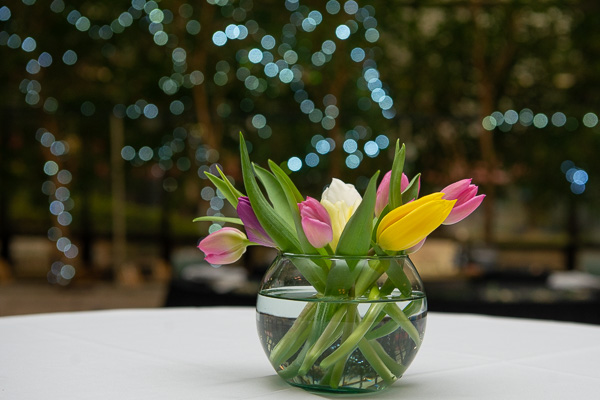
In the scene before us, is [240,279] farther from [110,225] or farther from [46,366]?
[110,225]

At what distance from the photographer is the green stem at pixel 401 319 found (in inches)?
30.5

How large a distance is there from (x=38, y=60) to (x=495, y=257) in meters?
4.36

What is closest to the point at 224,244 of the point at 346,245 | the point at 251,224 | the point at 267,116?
the point at 251,224

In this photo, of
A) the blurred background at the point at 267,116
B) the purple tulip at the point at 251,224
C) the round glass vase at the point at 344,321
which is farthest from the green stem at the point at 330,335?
the blurred background at the point at 267,116

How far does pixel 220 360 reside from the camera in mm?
979

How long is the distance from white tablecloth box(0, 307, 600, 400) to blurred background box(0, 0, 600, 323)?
17.7ft

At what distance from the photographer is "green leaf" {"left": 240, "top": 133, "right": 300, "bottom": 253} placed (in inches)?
31.2

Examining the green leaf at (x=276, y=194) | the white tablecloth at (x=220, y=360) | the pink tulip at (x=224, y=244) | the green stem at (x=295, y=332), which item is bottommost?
the white tablecloth at (x=220, y=360)

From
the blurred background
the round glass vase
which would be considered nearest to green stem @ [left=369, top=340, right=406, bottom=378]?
the round glass vase

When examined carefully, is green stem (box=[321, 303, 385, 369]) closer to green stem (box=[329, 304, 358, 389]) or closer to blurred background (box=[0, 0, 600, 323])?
green stem (box=[329, 304, 358, 389])

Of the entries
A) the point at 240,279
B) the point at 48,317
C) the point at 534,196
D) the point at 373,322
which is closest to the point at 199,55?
the point at 534,196

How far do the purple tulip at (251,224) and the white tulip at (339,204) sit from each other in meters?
0.07

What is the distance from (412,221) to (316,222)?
0.31ft

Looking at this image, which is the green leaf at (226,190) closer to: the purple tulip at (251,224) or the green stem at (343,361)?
the purple tulip at (251,224)
